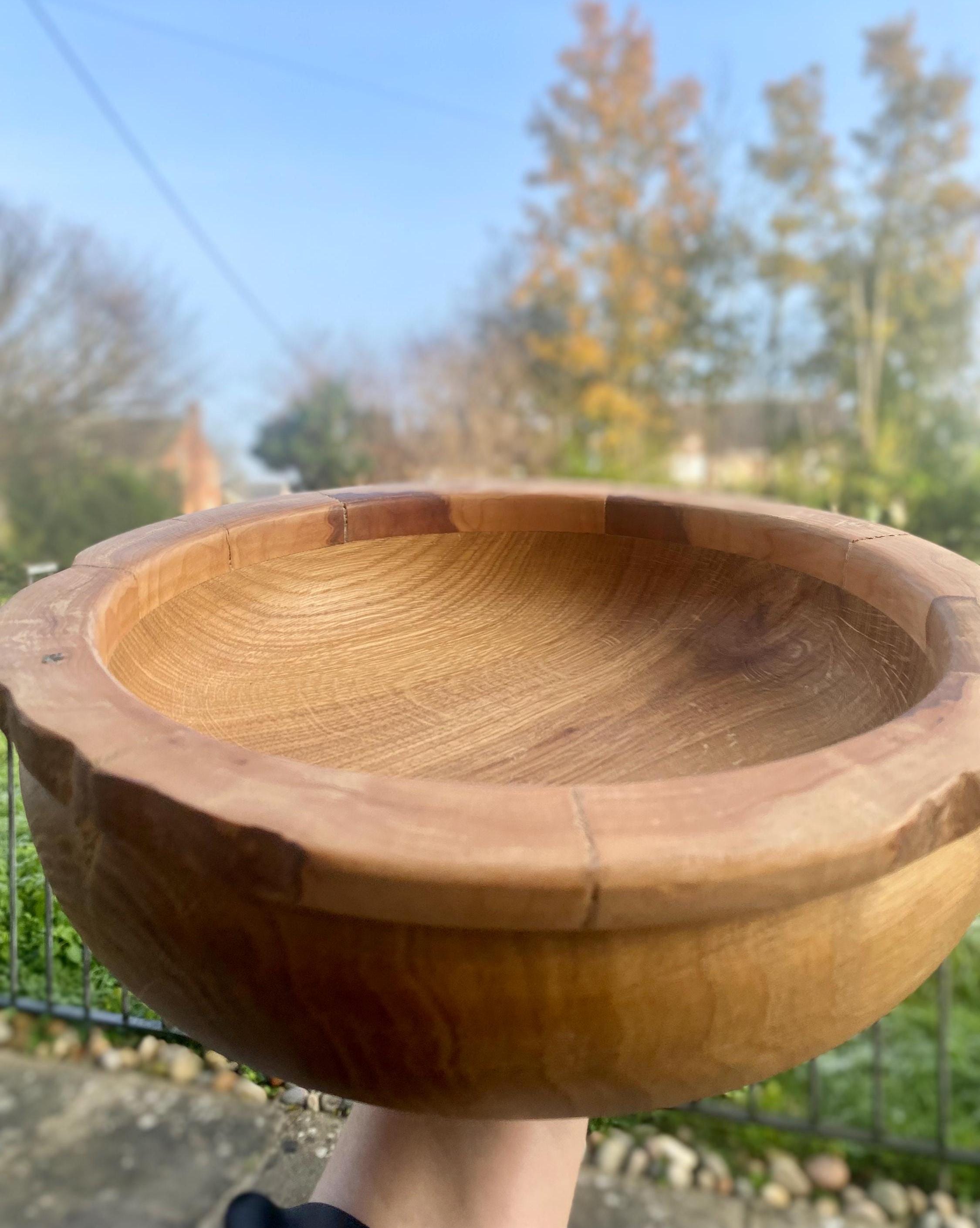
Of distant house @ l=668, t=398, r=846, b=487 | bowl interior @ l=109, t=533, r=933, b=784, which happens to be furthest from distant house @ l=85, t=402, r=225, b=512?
distant house @ l=668, t=398, r=846, b=487

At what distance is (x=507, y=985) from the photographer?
32 centimetres

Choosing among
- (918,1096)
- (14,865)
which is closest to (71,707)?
(14,865)

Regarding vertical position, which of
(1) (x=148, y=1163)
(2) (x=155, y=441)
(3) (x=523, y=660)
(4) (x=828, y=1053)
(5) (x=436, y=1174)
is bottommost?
(1) (x=148, y=1163)

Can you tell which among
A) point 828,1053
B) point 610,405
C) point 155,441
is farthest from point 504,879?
point 610,405

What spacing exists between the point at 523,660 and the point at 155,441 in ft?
9.83

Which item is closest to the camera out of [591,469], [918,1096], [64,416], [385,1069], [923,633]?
[385,1069]

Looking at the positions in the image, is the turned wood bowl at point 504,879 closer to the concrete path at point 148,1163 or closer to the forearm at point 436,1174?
the forearm at point 436,1174

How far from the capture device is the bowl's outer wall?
0.32 metres

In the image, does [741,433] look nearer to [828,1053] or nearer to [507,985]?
[828,1053]

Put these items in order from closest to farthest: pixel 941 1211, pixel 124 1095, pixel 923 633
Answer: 1. pixel 923 633
2. pixel 124 1095
3. pixel 941 1211

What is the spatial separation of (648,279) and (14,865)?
6981 mm

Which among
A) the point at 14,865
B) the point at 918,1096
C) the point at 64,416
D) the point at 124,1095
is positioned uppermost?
the point at 64,416

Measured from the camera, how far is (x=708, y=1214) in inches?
46.2

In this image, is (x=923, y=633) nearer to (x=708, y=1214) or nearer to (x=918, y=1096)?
(x=708, y=1214)
